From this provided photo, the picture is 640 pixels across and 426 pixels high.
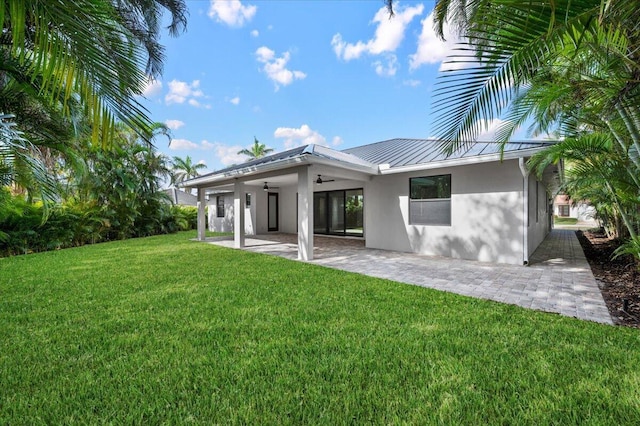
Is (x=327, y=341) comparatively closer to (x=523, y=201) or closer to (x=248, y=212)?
(x=523, y=201)

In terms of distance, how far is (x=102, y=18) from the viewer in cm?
215

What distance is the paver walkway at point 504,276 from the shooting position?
4922 mm

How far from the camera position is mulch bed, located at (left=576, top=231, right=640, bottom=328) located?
4363 millimetres

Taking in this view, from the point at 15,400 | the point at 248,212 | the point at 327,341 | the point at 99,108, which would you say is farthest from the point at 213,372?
the point at 248,212

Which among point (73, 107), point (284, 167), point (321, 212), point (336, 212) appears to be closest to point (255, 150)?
point (321, 212)

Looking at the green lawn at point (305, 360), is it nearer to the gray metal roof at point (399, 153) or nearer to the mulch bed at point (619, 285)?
the mulch bed at point (619, 285)

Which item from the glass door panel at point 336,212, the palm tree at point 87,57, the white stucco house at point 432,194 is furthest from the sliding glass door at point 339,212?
the palm tree at point 87,57

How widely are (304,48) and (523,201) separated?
39.0 feet

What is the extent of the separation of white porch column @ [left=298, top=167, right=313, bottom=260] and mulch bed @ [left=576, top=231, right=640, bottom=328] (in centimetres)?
673

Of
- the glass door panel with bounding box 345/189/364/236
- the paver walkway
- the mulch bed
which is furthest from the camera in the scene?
the glass door panel with bounding box 345/189/364/236

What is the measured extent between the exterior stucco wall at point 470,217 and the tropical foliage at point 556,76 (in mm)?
2043

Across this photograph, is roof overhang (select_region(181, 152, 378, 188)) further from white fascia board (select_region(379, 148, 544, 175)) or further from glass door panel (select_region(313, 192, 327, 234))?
glass door panel (select_region(313, 192, 327, 234))

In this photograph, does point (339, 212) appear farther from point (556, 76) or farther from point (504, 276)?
point (556, 76)

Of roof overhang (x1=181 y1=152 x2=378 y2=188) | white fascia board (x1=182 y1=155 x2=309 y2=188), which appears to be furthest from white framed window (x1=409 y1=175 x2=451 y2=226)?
white fascia board (x1=182 y1=155 x2=309 y2=188)
